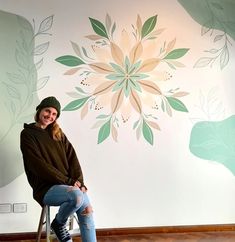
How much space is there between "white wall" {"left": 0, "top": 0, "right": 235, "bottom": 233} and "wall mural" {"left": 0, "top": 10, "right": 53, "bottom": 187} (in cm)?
5

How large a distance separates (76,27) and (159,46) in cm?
79

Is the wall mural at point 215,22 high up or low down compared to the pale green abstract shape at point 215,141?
up

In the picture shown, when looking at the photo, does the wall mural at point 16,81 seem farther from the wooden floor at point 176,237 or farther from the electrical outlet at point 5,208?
the wooden floor at point 176,237

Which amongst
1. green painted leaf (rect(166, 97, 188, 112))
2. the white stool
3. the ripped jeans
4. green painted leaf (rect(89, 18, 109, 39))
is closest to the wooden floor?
the white stool

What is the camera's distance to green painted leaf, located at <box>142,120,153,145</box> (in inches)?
136

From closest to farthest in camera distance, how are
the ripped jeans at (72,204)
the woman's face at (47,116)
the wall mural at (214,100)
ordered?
the ripped jeans at (72,204)
the woman's face at (47,116)
the wall mural at (214,100)

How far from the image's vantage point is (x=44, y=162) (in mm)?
2699

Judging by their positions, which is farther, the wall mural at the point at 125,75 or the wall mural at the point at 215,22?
the wall mural at the point at 215,22

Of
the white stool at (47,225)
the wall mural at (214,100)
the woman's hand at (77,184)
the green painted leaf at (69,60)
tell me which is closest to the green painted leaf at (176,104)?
the wall mural at (214,100)

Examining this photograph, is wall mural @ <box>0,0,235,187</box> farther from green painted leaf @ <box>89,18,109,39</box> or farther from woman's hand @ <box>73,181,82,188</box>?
woman's hand @ <box>73,181,82,188</box>

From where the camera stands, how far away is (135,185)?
344 cm

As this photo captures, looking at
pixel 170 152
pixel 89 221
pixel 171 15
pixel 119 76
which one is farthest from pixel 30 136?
pixel 171 15

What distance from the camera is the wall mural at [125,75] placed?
338 cm

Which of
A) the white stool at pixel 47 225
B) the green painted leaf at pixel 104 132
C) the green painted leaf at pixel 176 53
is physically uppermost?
the green painted leaf at pixel 176 53
